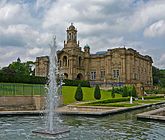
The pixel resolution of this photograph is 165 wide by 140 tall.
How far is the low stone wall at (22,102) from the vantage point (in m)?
25.0

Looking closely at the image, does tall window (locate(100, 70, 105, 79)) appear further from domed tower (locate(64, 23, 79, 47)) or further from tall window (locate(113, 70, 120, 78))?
domed tower (locate(64, 23, 79, 47))

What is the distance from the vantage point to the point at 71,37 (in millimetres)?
70812

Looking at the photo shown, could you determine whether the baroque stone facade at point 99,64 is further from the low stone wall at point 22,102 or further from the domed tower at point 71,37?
the low stone wall at point 22,102

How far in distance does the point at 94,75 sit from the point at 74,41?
9290 mm

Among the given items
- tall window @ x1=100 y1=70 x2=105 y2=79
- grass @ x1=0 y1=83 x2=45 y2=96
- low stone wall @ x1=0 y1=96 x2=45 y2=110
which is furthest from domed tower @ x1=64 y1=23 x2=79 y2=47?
low stone wall @ x1=0 y1=96 x2=45 y2=110

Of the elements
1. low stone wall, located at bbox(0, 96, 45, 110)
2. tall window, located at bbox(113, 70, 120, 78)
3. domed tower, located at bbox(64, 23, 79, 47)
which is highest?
domed tower, located at bbox(64, 23, 79, 47)

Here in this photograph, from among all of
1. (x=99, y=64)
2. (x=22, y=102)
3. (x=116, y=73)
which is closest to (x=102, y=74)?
(x=99, y=64)

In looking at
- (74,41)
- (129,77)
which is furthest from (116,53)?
(74,41)

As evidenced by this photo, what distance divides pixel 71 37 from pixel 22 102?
4592 cm

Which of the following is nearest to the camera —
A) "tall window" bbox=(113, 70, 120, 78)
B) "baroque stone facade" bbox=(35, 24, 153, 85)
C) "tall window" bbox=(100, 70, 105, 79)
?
"baroque stone facade" bbox=(35, 24, 153, 85)

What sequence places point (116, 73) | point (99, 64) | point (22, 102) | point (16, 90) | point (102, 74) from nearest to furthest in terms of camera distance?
point (22, 102)
point (16, 90)
point (116, 73)
point (102, 74)
point (99, 64)

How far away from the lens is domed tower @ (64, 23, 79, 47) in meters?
70.3

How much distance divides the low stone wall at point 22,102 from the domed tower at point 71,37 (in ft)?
145

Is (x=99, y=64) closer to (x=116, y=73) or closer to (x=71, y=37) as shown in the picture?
(x=116, y=73)
